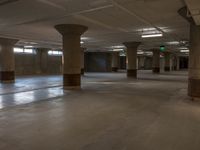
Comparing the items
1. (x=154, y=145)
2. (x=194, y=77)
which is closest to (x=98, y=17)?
(x=194, y=77)

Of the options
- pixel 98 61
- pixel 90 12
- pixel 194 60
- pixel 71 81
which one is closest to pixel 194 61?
pixel 194 60

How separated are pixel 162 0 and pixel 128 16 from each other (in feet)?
6.69

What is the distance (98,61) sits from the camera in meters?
31.7

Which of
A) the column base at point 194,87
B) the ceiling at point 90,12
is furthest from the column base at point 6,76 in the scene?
the column base at point 194,87

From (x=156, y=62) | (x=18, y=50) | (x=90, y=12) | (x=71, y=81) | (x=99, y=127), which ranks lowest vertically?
(x=99, y=127)

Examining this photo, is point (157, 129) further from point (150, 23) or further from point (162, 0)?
point (150, 23)

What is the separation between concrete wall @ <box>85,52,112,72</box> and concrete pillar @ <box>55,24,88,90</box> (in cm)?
2131

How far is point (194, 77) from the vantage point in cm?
716

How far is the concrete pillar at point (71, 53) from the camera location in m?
9.50

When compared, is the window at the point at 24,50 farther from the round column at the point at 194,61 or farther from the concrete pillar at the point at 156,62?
the round column at the point at 194,61

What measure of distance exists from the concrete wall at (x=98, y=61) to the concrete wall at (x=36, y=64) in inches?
269

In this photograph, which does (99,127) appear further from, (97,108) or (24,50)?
(24,50)

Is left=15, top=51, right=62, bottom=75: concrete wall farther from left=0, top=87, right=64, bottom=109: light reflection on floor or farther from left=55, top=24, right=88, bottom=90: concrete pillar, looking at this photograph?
left=0, top=87, right=64, bottom=109: light reflection on floor

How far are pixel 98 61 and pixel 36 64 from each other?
1111cm
